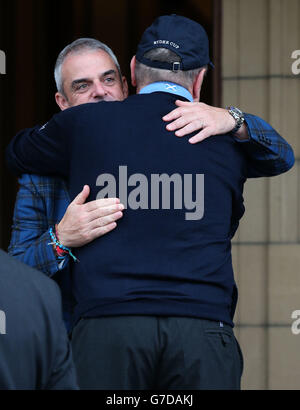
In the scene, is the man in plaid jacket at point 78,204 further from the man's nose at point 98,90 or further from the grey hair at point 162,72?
the man's nose at point 98,90

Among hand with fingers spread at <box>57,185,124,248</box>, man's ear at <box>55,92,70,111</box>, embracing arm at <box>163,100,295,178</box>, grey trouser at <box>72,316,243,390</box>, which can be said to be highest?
man's ear at <box>55,92,70,111</box>

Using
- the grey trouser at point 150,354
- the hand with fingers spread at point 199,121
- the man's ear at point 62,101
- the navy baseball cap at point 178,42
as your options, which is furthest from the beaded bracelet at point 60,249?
the man's ear at point 62,101

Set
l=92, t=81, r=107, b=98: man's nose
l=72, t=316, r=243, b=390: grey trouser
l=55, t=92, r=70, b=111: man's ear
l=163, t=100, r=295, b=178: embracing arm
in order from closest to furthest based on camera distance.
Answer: l=72, t=316, r=243, b=390: grey trouser
l=163, t=100, r=295, b=178: embracing arm
l=92, t=81, r=107, b=98: man's nose
l=55, t=92, r=70, b=111: man's ear

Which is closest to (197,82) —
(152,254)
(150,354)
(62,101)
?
(152,254)

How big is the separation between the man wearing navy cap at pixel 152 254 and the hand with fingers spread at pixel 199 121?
24 millimetres

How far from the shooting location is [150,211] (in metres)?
2.07

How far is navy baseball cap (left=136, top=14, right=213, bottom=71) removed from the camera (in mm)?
2225

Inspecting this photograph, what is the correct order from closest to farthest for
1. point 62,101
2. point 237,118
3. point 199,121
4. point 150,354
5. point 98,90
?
1. point 150,354
2. point 199,121
3. point 237,118
4. point 98,90
5. point 62,101

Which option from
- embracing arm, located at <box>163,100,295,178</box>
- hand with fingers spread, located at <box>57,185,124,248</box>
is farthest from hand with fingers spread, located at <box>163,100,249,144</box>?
hand with fingers spread, located at <box>57,185,124,248</box>

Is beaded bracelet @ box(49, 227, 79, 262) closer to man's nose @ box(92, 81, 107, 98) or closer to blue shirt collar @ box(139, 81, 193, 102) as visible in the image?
blue shirt collar @ box(139, 81, 193, 102)

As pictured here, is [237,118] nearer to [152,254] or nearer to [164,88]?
[164,88]

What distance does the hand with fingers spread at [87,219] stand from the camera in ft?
6.88

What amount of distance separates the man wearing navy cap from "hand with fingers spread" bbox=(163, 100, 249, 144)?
0.02 metres

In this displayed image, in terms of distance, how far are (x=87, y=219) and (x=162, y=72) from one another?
47 centimetres
